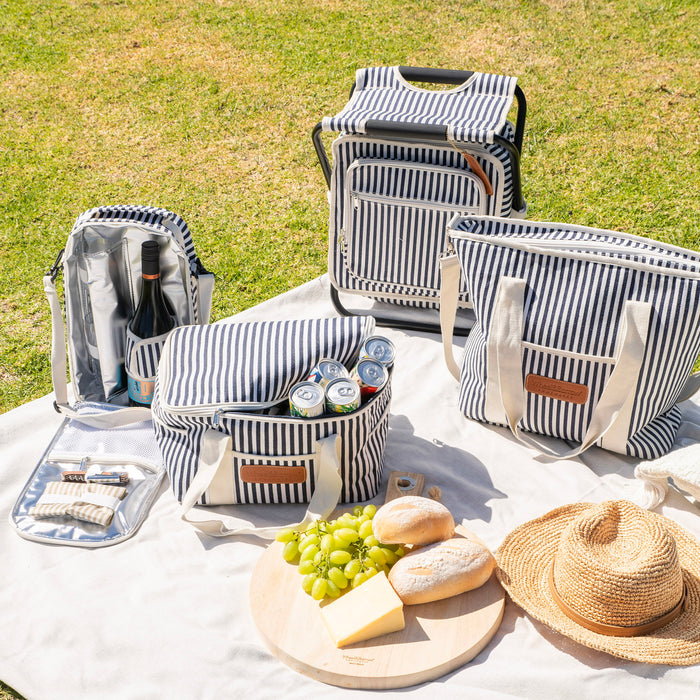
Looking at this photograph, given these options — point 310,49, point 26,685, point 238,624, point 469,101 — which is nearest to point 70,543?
point 26,685

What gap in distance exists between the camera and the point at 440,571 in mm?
1940

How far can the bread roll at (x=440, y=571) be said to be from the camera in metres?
1.92

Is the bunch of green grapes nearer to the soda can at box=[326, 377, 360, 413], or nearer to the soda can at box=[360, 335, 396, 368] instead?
the soda can at box=[326, 377, 360, 413]

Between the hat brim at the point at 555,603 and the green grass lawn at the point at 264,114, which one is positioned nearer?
the hat brim at the point at 555,603

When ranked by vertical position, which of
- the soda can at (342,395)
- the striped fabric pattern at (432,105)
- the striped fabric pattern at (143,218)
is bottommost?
the soda can at (342,395)

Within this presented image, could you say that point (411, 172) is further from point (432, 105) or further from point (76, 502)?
point (76, 502)

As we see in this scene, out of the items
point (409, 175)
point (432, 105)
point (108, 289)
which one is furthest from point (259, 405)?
point (432, 105)

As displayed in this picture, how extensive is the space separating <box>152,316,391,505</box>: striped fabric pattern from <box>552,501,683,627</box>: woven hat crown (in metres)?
0.62

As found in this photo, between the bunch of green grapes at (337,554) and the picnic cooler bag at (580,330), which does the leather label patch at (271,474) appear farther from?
the picnic cooler bag at (580,330)

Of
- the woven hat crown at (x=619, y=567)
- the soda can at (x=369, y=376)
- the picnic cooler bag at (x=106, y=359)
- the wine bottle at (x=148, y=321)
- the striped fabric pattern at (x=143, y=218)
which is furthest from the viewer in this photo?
the wine bottle at (x=148, y=321)

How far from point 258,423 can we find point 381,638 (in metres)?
0.62

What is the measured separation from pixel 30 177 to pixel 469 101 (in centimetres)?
289

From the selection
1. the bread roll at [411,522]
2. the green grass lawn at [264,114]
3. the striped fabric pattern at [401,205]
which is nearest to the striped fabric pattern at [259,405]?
the bread roll at [411,522]

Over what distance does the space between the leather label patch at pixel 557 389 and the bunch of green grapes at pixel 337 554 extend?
0.74 meters
